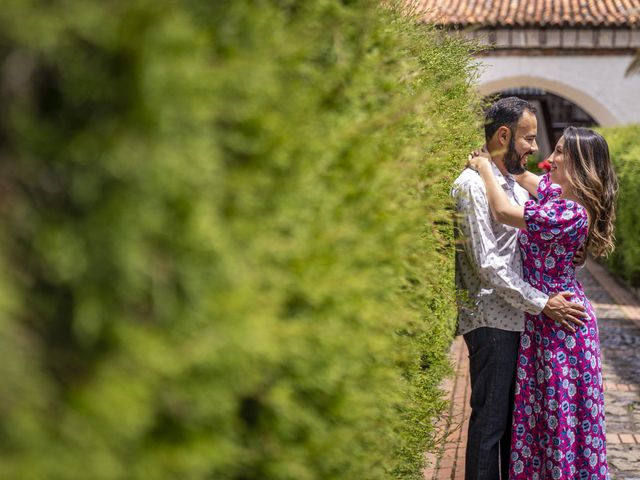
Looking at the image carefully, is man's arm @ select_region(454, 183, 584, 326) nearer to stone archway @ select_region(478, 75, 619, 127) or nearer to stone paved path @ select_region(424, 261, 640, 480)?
stone paved path @ select_region(424, 261, 640, 480)

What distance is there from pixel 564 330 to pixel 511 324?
23 cm

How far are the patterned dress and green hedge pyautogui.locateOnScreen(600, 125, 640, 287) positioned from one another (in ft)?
21.3

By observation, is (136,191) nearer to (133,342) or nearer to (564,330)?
(133,342)

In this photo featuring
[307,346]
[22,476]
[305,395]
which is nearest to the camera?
[22,476]

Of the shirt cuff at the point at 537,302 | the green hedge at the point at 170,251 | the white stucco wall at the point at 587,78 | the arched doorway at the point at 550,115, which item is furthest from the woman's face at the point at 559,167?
the arched doorway at the point at 550,115

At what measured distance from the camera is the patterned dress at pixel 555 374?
3.57 metres

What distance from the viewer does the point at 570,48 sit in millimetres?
20406

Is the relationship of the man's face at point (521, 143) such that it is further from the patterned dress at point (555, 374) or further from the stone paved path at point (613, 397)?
the stone paved path at point (613, 397)

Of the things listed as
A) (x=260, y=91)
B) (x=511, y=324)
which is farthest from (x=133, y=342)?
(x=511, y=324)

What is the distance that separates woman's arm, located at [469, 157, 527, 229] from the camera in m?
3.53

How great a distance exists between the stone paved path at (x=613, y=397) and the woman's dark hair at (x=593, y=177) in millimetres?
1122

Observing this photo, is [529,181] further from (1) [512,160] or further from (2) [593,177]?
(2) [593,177]

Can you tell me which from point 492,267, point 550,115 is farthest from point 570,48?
point 492,267

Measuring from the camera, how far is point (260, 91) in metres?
1.45
